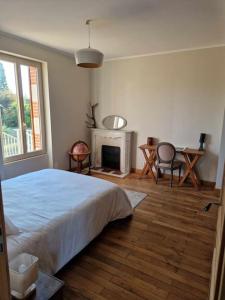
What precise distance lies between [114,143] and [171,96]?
161 centimetres

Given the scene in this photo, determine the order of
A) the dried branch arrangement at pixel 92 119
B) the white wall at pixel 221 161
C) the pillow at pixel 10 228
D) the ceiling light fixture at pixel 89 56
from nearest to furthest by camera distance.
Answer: the pillow at pixel 10 228 → the ceiling light fixture at pixel 89 56 → the white wall at pixel 221 161 → the dried branch arrangement at pixel 92 119

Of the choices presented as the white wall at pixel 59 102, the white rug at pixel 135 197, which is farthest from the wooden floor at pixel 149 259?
the white wall at pixel 59 102

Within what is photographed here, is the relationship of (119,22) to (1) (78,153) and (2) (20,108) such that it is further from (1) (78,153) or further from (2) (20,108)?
(1) (78,153)

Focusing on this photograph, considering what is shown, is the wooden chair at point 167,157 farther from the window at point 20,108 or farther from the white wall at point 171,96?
the window at point 20,108

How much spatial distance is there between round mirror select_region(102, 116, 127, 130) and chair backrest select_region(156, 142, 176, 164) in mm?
1246

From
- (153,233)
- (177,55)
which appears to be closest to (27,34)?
(177,55)

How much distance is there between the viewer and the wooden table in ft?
12.2

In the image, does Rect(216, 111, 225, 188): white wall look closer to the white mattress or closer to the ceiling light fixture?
the white mattress

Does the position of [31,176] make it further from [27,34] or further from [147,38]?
[147,38]

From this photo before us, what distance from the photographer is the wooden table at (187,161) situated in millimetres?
3714

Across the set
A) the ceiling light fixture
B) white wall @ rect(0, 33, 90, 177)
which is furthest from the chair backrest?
white wall @ rect(0, 33, 90, 177)

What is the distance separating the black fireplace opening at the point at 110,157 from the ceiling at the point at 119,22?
2.19 metres

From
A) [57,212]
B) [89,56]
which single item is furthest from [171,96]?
[57,212]

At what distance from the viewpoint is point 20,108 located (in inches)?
138
